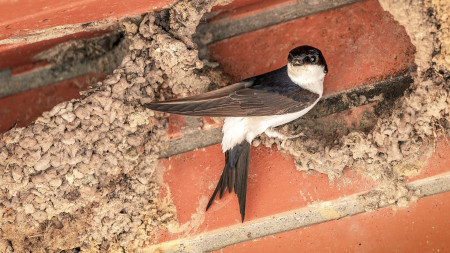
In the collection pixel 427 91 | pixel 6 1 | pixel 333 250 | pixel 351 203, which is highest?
pixel 6 1

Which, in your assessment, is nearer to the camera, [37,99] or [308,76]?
[308,76]

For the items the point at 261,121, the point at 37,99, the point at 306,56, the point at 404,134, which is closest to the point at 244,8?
the point at 306,56

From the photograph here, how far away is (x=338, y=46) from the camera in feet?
5.89

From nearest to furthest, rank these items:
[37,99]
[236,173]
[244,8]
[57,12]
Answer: [57,12] → [236,173] → [244,8] → [37,99]

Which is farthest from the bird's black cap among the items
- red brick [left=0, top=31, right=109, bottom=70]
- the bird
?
red brick [left=0, top=31, right=109, bottom=70]

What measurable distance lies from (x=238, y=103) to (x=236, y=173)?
0.21 meters

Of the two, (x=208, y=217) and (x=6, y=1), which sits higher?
(x=6, y=1)

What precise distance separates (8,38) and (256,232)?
87cm

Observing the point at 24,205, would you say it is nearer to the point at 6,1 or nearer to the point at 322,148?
the point at 6,1

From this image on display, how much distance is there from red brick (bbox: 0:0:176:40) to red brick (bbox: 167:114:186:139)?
1.17 ft

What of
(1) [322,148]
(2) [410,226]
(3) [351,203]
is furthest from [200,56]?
(2) [410,226]

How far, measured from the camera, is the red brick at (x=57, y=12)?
131 cm

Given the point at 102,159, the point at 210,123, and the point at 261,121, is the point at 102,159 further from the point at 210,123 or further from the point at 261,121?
the point at 261,121

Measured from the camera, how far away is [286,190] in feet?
5.66
